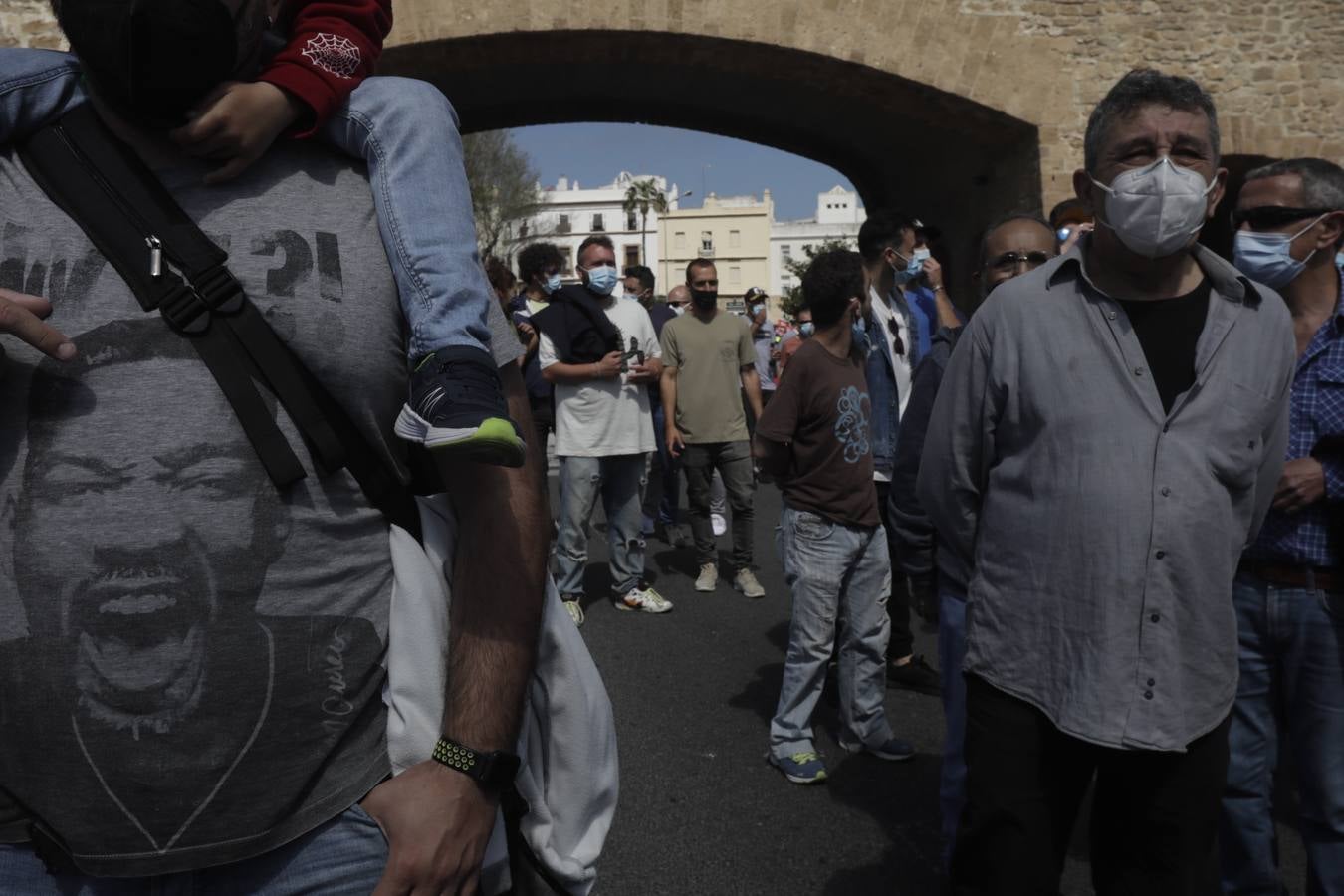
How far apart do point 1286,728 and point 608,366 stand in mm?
4182

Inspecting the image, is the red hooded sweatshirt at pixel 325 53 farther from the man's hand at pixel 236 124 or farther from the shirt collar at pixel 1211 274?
the shirt collar at pixel 1211 274

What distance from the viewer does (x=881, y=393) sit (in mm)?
4449

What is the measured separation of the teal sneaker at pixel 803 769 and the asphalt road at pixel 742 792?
0.12ft

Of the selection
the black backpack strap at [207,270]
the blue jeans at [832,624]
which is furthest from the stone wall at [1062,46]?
the black backpack strap at [207,270]

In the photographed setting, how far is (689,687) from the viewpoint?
5.03 metres

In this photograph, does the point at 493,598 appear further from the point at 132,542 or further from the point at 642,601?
the point at 642,601

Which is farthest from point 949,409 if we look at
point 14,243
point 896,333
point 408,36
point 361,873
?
point 408,36

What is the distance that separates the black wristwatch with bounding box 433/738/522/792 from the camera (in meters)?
1.21

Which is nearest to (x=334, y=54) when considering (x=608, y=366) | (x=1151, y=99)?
(x=1151, y=99)

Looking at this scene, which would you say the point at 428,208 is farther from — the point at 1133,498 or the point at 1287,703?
the point at 1287,703

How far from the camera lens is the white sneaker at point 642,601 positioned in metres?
6.40

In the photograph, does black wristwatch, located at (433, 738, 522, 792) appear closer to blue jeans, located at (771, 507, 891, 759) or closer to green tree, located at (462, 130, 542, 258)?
blue jeans, located at (771, 507, 891, 759)

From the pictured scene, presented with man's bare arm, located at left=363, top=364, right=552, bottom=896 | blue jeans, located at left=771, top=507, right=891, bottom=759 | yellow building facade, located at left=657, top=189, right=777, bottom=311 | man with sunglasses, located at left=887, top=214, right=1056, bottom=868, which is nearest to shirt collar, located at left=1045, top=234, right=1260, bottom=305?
man with sunglasses, located at left=887, top=214, right=1056, bottom=868

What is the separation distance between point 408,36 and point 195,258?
10751 millimetres
